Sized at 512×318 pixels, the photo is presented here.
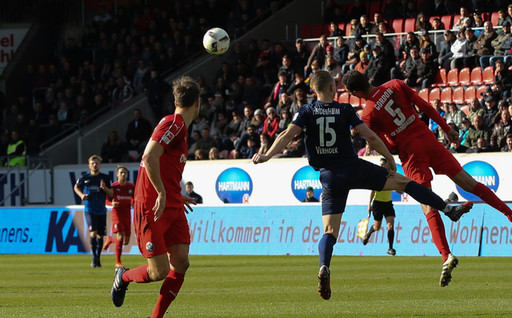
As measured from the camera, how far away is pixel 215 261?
21781mm

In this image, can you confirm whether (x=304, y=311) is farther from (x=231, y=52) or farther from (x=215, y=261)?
(x=231, y=52)

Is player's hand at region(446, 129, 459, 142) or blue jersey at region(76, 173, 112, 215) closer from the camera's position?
player's hand at region(446, 129, 459, 142)

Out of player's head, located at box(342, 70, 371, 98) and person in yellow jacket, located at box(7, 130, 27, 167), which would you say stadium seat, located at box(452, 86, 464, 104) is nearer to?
person in yellow jacket, located at box(7, 130, 27, 167)

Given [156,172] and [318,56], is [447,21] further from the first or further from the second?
[156,172]

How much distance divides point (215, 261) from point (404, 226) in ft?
13.1

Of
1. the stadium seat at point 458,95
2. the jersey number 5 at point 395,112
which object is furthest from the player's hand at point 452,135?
the stadium seat at point 458,95

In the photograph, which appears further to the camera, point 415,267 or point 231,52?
point 231,52

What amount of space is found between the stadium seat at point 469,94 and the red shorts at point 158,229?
685 inches

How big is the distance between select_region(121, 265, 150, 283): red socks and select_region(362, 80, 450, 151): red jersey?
351cm

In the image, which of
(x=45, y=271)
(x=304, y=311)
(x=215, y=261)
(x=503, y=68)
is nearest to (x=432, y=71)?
(x=503, y=68)

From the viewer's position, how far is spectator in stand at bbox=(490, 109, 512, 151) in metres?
23.4

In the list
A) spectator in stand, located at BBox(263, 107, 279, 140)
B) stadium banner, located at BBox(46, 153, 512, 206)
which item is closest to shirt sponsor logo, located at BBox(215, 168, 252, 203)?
stadium banner, located at BBox(46, 153, 512, 206)

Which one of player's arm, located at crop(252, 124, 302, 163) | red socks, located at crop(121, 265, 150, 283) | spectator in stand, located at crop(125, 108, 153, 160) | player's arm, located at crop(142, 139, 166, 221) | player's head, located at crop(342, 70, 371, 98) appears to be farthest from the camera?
spectator in stand, located at crop(125, 108, 153, 160)

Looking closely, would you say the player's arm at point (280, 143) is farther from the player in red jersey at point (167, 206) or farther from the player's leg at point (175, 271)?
the player's leg at point (175, 271)
